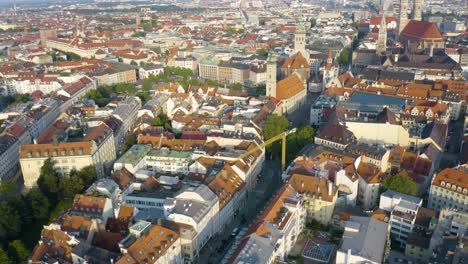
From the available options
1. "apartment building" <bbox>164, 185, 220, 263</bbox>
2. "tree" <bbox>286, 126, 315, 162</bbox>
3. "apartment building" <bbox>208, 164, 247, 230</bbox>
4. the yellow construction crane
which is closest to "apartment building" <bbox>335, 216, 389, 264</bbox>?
"apartment building" <bbox>164, 185, 220, 263</bbox>

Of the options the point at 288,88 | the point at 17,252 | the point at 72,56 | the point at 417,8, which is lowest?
the point at 17,252

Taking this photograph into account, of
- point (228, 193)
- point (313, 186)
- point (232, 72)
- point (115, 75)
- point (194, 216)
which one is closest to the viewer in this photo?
point (194, 216)

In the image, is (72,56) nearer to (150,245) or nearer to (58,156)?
(58,156)

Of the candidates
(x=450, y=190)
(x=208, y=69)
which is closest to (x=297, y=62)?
(x=208, y=69)

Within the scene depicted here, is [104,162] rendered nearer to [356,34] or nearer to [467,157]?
[467,157]

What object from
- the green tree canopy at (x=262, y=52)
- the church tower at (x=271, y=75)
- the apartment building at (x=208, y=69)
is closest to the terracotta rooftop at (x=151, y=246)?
the church tower at (x=271, y=75)

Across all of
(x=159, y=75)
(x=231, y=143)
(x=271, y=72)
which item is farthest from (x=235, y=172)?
(x=159, y=75)

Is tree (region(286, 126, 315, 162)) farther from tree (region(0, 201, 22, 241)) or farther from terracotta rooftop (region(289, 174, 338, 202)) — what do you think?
tree (region(0, 201, 22, 241))

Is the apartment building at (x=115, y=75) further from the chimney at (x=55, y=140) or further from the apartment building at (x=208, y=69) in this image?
the chimney at (x=55, y=140)
